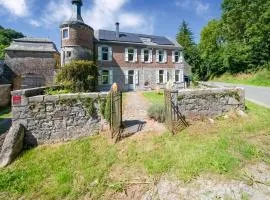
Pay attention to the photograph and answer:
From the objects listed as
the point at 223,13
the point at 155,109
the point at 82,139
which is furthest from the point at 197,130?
the point at 223,13

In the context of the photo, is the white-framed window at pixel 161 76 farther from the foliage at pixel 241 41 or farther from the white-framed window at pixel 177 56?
the foliage at pixel 241 41

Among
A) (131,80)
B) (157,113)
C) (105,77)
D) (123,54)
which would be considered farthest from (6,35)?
(157,113)

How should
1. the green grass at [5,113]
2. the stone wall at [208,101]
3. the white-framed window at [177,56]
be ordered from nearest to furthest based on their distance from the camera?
the stone wall at [208,101]
the green grass at [5,113]
the white-framed window at [177,56]

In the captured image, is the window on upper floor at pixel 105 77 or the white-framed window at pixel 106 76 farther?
the window on upper floor at pixel 105 77

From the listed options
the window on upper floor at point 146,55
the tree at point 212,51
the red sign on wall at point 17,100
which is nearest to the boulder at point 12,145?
the red sign on wall at point 17,100

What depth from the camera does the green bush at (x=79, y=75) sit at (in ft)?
62.6

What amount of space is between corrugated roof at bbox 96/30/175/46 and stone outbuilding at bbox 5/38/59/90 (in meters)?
5.65

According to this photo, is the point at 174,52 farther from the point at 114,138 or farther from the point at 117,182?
the point at 117,182

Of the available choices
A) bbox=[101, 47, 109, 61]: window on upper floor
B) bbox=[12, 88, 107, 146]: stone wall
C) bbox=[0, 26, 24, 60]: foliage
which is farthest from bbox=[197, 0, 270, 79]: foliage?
bbox=[0, 26, 24, 60]: foliage

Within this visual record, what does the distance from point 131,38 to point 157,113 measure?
19717 millimetres

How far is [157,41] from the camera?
28.5 metres

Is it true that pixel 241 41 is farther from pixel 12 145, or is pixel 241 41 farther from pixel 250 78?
pixel 12 145

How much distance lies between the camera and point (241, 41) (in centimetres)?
3519

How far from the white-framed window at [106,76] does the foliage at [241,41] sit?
18799 millimetres
